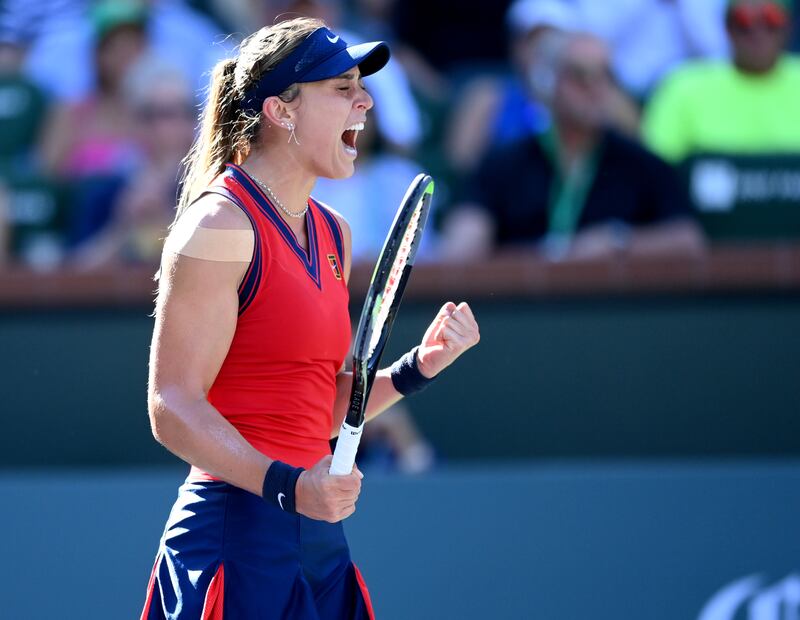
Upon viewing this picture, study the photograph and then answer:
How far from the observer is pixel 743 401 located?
5059 millimetres

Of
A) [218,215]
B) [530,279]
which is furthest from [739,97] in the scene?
[218,215]

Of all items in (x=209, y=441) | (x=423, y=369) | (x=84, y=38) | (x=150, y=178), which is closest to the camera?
(x=209, y=441)

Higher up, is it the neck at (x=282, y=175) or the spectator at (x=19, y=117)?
the neck at (x=282, y=175)

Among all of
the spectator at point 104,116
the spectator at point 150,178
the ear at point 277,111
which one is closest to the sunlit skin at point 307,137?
the ear at point 277,111

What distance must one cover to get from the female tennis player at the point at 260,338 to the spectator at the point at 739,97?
330cm

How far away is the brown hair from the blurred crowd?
97.9 inches

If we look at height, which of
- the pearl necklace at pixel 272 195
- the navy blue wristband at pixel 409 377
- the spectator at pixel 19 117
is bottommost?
the spectator at pixel 19 117

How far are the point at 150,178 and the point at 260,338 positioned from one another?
3375 mm

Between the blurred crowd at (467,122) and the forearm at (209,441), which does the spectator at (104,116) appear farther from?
the forearm at (209,441)

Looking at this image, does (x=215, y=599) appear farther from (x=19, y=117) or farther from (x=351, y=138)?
(x=19, y=117)

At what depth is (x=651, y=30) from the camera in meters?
6.37

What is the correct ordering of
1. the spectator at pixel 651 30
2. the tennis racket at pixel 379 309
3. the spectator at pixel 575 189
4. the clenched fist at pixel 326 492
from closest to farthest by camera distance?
the clenched fist at pixel 326 492, the tennis racket at pixel 379 309, the spectator at pixel 575 189, the spectator at pixel 651 30

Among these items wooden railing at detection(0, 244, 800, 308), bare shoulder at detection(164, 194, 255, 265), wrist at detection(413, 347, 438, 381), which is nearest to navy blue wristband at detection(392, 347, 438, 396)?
wrist at detection(413, 347, 438, 381)

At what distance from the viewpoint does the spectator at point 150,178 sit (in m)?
5.73
